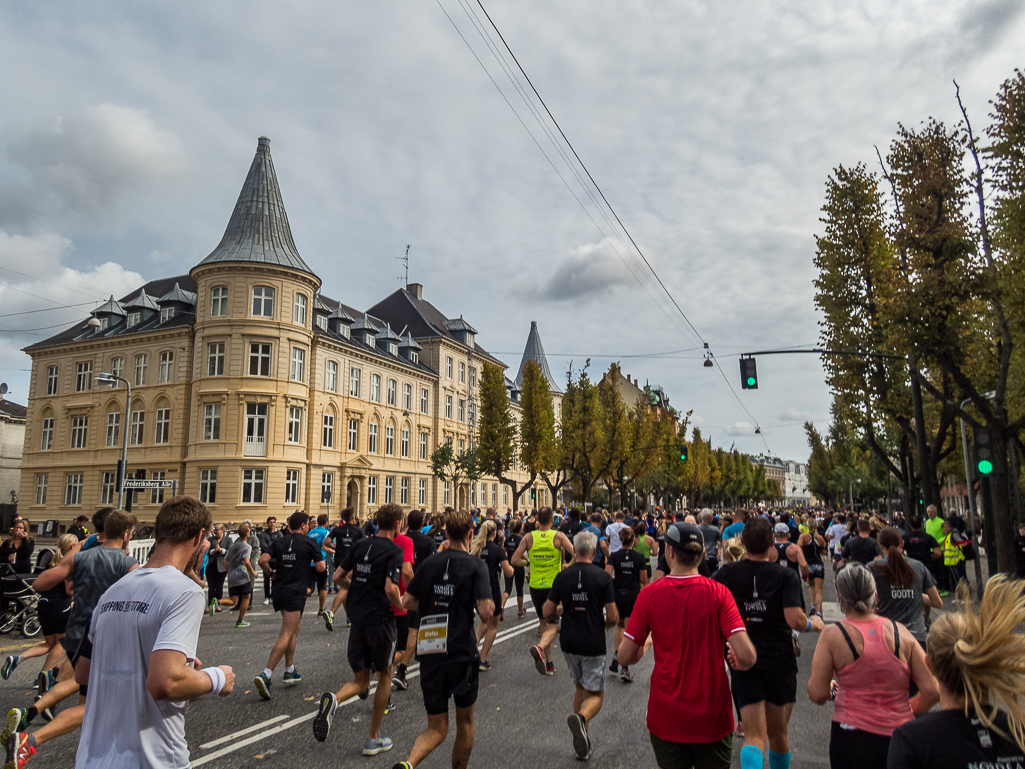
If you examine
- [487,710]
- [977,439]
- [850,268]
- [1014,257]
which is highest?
[850,268]

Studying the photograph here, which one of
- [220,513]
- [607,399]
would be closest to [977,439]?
[220,513]

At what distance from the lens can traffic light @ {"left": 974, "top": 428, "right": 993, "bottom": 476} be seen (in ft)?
42.2

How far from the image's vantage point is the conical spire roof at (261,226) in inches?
1467

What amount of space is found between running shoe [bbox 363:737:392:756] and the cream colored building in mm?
31505

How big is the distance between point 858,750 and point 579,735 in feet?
8.28

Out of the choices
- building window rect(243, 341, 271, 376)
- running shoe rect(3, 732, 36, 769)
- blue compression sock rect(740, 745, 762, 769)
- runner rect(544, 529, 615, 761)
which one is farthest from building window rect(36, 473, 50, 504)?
blue compression sock rect(740, 745, 762, 769)

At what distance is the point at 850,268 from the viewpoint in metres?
22.8

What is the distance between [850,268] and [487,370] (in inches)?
1006

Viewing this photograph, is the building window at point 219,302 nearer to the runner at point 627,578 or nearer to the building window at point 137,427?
the building window at point 137,427

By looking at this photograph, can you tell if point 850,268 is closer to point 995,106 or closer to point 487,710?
point 995,106

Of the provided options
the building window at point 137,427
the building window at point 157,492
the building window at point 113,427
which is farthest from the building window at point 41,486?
the building window at point 157,492

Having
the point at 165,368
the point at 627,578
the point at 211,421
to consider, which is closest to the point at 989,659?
the point at 627,578

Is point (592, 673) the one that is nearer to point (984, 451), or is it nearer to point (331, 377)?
point (984, 451)

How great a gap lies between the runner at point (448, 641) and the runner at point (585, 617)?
3.22 ft
